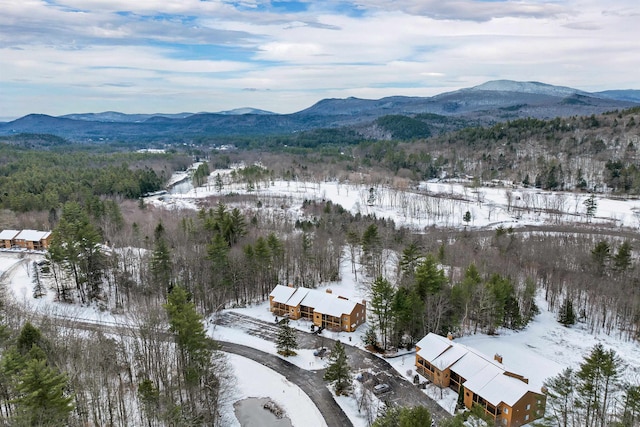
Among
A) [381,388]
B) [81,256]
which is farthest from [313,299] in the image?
[81,256]

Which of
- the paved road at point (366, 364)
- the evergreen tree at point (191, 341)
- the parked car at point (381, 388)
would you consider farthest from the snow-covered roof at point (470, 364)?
the evergreen tree at point (191, 341)

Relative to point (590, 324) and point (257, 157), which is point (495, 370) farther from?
point (257, 157)

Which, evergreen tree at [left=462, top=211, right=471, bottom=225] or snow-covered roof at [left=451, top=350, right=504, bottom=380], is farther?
evergreen tree at [left=462, top=211, right=471, bottom=225]

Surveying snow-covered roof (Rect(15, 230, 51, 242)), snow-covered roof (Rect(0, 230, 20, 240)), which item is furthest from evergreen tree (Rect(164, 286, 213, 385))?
snow-covered roof (Rect(0, 230, 20, 240))

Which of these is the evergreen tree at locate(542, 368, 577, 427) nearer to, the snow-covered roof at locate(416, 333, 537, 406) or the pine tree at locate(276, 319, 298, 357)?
the snow-covered roof at locate(416, 333, 537, 406)

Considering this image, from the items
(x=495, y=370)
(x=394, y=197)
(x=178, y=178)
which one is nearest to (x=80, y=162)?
(x=178, y=178)

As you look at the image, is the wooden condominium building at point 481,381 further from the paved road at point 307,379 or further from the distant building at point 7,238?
the distant building at point 7,238

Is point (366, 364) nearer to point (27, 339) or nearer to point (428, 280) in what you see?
point (428, 280)
